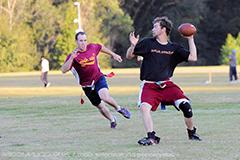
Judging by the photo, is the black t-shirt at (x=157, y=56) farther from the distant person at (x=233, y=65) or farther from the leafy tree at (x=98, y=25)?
the leafy tree at (x=98, y=25)

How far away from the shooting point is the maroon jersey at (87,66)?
533 inches

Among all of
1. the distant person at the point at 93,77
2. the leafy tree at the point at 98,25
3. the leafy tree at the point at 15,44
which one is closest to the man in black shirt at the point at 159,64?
the distant person at the point at 93,77

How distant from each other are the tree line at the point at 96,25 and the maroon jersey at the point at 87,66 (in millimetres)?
57373

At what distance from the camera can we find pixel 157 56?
10734 millimetres

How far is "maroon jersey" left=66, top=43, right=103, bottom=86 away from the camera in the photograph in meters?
13.5

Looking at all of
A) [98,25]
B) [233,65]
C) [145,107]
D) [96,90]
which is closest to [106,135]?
[145,107]

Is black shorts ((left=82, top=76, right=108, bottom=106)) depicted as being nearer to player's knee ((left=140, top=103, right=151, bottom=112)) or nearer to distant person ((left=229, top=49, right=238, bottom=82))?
player's knee ((left=140, top=103, right=151, bottom=112))

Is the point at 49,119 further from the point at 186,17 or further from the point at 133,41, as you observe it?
the point at 186,17

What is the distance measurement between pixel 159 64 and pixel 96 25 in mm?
64087

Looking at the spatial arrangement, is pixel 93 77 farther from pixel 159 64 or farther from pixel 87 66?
pixel 159 64

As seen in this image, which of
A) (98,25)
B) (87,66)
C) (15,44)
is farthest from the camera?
(98,25)

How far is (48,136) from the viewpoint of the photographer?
12.0 metres

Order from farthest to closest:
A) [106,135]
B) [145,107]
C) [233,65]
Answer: [233,65]
[106,135]
[145,107]

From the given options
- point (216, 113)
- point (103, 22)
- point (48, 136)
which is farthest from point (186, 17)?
point (48, 136)
